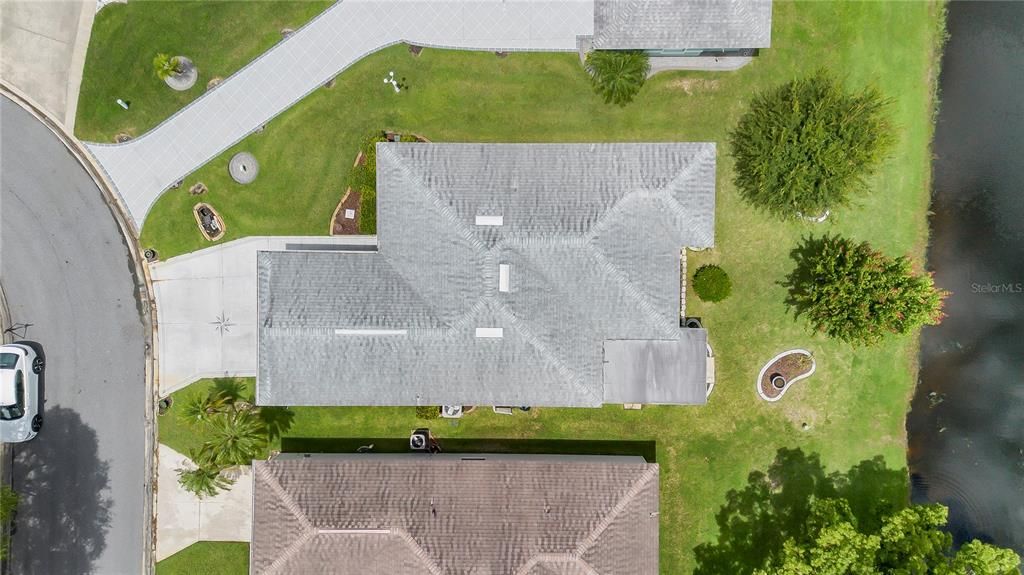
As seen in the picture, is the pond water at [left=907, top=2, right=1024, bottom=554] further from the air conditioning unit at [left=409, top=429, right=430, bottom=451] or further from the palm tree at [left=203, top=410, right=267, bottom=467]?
the palm tree at [left=203, top=410, right=267, bottom=467]

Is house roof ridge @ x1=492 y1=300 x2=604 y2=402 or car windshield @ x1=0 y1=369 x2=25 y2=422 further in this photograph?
car windshield @ x1=0 y1=369 x2=25 y2=422

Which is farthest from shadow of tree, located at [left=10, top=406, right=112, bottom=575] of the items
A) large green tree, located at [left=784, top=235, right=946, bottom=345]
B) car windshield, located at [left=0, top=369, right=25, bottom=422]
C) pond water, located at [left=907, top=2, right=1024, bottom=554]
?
pond water, located at [left=907, top=2, right=1024, bottom=554]

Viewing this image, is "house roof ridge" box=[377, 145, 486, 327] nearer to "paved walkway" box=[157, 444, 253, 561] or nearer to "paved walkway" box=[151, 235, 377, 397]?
"paved walkway" box=[151, 235, 377, 397]

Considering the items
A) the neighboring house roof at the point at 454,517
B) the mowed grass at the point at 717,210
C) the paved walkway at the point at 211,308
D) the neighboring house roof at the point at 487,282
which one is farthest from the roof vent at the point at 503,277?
the paved walkway at the point at 211,308

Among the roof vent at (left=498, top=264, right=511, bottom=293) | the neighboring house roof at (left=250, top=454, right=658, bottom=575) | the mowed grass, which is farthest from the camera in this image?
the mowed grass

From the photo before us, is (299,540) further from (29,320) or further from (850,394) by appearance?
(850,394)

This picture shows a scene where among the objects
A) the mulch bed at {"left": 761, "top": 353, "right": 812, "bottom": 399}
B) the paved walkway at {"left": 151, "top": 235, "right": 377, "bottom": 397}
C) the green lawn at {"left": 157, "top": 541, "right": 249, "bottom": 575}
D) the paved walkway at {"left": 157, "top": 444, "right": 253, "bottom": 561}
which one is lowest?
the green lawn at {"left": 157, "top": 541, "right": 249, "bottom": 575}

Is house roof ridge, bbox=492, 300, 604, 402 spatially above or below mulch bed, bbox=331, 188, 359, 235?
below

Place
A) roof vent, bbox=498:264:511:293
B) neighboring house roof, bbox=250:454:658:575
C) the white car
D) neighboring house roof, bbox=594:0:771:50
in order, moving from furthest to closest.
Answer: the white car < neighboring house roof, bbox=594:0:771:50 < neighboring house roof, bbox=250:454:658:575 < roof vent, bbox=498:264:511:293
